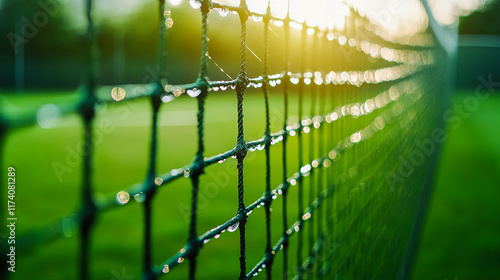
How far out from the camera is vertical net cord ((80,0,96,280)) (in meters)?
0.45

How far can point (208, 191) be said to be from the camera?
398 cm

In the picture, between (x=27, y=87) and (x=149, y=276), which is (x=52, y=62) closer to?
(x=27, y=87)

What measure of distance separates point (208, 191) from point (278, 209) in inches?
30.1

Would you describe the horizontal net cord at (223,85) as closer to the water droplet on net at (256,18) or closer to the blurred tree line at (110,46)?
the water droplet on net at (256,18)

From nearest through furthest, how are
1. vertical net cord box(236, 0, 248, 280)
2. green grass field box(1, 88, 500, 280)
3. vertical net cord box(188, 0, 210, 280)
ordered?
vertical net cord box(188, 0, 210, 280) → vertical net cord box(236, 0, 248, 280) → green grass field box(1, 88, 500, 280)

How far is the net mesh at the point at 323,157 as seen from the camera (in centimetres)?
60

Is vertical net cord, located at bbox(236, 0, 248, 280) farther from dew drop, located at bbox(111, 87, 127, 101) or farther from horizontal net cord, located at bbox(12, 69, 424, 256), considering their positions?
dew drop, located at bbox(111, 87, 127, 101)

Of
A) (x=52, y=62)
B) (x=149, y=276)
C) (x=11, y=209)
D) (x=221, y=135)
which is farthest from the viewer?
(x=52, y=62)

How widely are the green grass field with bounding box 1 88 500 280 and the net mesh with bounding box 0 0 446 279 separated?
0.17 ft

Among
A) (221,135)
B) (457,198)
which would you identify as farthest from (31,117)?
(221,135)

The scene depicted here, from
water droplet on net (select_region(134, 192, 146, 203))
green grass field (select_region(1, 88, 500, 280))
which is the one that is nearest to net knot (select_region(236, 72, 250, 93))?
green grass field (select_region(1, 88, 500, 280))

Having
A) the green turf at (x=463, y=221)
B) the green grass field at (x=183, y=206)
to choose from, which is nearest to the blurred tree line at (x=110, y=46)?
the green grass field at (x=183, y=206)

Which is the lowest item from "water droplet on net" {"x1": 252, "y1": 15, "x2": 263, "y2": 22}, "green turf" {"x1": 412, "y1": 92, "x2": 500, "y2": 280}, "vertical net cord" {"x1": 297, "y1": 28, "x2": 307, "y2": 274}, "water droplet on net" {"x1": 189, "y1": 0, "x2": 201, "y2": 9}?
"green turf" {"x1": 412, "y1": 92, "x2": 500, "y2": 280}

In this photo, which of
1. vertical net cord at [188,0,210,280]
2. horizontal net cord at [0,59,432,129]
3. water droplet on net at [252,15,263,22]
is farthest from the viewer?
water droplet on net at [252,15,263,22]
